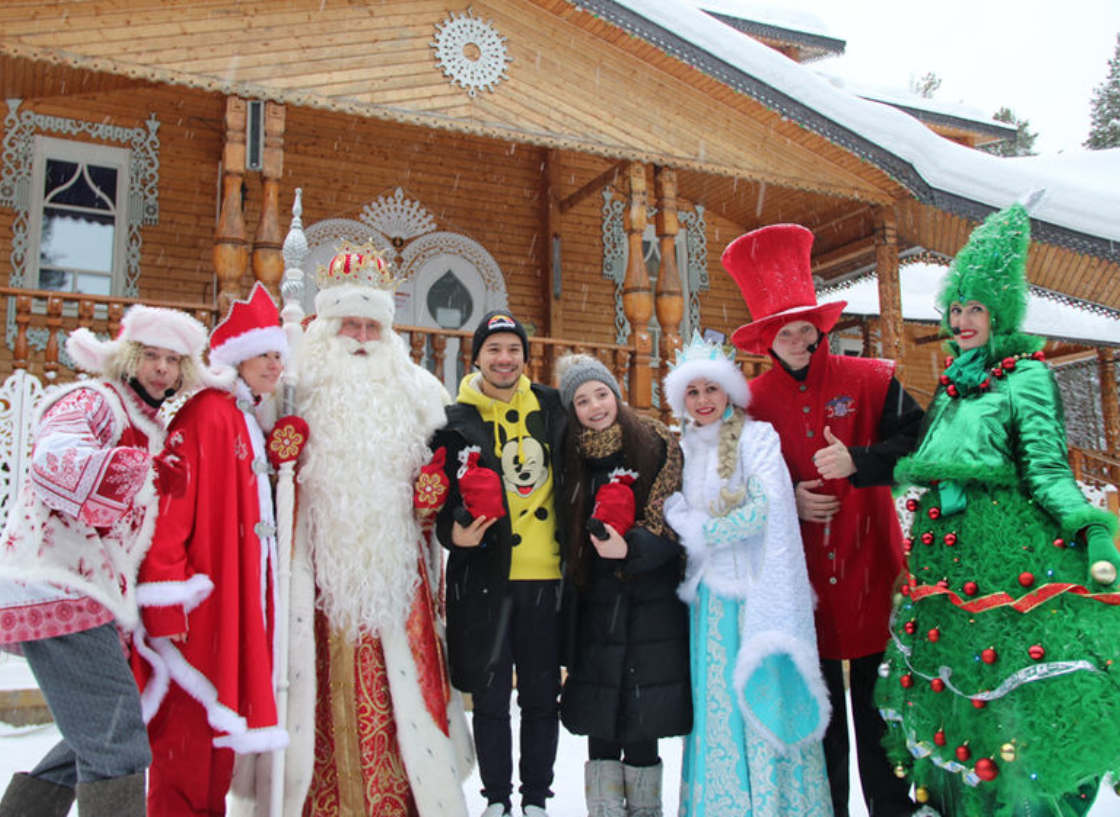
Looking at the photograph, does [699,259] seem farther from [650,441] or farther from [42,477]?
[42,477]

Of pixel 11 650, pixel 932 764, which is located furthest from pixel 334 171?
pixel 932 764

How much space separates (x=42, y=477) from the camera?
263 cm

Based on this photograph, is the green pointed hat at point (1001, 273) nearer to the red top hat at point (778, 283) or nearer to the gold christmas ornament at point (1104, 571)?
the red top hat at point (778, 283)


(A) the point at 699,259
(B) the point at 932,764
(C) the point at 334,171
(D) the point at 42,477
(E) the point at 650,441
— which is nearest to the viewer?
(D) the point at 42,477

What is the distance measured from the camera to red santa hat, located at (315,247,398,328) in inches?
146

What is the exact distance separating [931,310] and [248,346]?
40.7 feet

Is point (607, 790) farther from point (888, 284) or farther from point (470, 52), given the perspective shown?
point (888, 284)

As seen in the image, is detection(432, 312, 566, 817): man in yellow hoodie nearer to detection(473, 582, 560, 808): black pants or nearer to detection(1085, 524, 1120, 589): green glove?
detection(473, 582, 560, 808): black pants

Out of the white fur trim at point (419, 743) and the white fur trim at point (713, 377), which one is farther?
the white fur trim at point (713, 377)

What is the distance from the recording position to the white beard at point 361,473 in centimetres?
345

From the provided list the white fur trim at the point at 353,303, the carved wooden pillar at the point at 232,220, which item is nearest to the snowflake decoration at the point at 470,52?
the carved wooden pillar at the point at 232,220

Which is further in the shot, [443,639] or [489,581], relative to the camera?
[443,639]

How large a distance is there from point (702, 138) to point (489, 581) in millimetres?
7143

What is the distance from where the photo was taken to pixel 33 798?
279 cm
